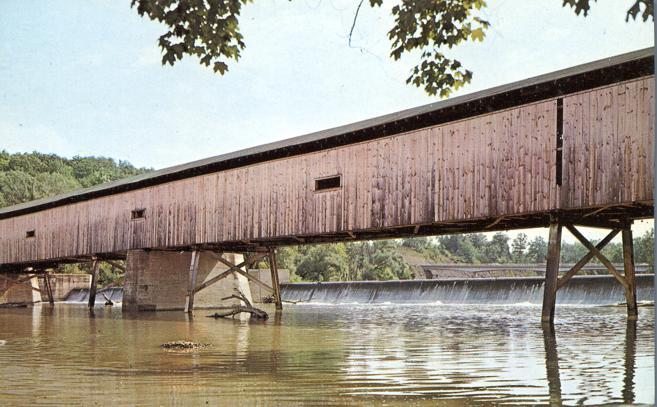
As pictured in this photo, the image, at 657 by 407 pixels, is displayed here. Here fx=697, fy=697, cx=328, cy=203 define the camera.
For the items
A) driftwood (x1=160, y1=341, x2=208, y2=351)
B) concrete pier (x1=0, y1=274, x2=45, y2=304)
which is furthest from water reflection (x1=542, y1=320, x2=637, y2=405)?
concrete pier (x1=0, y1=274, x2=45, y2=304)

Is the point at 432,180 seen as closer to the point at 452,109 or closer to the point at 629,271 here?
the point at 452,109

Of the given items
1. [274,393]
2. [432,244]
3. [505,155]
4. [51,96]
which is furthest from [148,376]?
[432,244]

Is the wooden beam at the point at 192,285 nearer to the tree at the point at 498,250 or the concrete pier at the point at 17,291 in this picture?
the concrete pier at the point at 17,291

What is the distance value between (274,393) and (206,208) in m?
15.1

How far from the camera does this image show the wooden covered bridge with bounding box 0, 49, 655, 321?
11.4 meters

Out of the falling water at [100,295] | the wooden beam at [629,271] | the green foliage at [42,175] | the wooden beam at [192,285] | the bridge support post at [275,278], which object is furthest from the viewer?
the green foliage at [42,175]

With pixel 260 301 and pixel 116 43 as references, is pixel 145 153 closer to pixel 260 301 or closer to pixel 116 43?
pixel 260 301

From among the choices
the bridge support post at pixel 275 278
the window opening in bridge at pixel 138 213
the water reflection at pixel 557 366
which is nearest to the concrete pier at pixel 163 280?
the window opening in bridge at pixel 138 213

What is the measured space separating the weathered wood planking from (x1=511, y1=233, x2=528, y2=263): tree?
61046 mm

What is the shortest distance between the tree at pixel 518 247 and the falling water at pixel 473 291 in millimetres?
44376

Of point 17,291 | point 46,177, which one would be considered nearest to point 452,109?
point 17,291

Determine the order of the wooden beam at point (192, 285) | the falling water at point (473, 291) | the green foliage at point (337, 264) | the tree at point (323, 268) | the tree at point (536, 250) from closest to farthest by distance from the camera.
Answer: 1. the wooden beam at point (192, 285)
2. the falling water at point (473, 291)
3. the tree at point (323, 268)
4. the green foliage at point (337, 264)
5. the tree at point (536, 250)

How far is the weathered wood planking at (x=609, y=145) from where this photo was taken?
1088cm

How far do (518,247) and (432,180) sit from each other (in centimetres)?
6054
